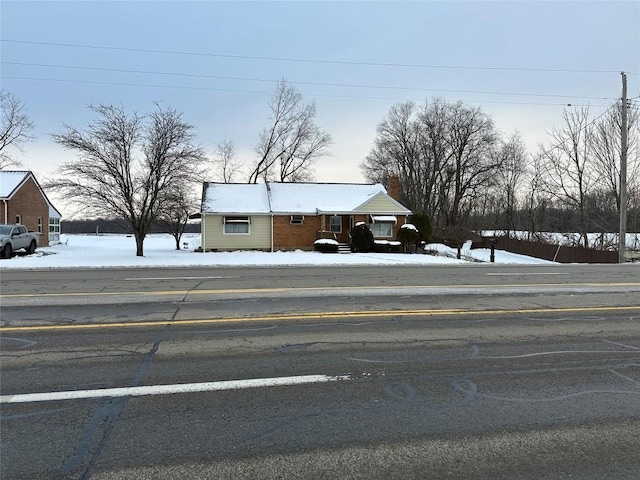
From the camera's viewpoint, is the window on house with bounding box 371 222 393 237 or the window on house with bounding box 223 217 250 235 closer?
the window on house with bounding box 223 217 250 235

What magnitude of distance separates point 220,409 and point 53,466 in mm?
1289

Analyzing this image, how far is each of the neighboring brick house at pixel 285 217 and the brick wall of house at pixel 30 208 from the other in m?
13.0

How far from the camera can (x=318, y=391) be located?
4.31 meters

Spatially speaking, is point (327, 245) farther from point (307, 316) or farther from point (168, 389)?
point (168, 389)

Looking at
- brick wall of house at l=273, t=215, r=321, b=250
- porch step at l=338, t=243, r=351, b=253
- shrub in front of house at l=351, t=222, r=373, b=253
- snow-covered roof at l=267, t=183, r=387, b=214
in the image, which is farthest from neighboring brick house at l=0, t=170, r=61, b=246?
shrub in front of house at l=351, t=222, r=373, b=253

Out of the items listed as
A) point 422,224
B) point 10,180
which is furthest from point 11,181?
point 422,224

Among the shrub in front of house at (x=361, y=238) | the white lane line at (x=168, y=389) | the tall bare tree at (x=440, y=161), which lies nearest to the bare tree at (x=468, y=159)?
the tall bare tree at (x=440, y=161)

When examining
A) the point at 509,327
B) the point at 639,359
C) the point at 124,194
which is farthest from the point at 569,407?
the point at 124,194

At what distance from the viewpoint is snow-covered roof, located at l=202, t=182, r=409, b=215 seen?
106ft

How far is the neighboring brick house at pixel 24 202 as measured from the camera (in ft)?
99.5

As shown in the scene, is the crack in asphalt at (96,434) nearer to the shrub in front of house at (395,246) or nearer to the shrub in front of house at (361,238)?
the shrub in front of house at (361,238)

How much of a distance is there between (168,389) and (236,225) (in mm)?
27782

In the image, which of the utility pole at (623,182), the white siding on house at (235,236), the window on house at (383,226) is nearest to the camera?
the utility pole at (623,182)

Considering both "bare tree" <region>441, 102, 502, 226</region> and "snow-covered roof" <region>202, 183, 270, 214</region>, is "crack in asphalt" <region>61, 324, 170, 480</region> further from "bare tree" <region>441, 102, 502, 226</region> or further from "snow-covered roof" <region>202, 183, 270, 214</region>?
"bare tree" <region>441, 102, 502, 226</region>
